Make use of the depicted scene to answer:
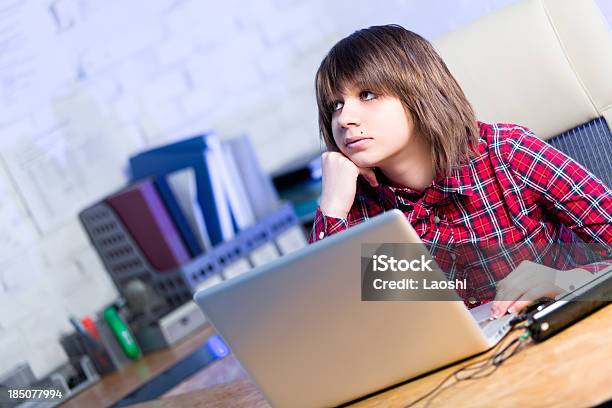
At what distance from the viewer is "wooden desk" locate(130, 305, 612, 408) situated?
95 centimetres

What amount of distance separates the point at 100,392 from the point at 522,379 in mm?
1643

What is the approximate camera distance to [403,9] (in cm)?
299

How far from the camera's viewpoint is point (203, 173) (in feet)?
8.89

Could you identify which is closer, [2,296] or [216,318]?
[216,318]

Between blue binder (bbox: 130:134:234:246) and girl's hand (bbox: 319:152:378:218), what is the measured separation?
1.20 meters

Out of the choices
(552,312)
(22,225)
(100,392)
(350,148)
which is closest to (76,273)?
(22,225)

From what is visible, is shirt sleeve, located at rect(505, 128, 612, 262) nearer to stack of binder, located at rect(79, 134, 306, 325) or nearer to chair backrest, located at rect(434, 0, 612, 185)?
chair backrest, located at rect(434, 0, 612, 185)

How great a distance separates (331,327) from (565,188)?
536 mm

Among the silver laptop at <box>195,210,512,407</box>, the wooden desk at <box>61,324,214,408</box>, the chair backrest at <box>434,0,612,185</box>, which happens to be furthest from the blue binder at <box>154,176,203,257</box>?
the silver laptop at <box>195,210,512,407</box>

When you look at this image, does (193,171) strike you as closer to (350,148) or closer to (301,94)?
(301,94)

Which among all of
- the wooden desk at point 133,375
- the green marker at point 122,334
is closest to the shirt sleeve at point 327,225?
the wooden desk at point 133,375

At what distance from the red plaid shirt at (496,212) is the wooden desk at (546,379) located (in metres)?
0.36

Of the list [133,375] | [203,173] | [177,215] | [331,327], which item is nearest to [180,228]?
[177,215]

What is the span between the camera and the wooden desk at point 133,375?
234 cm
